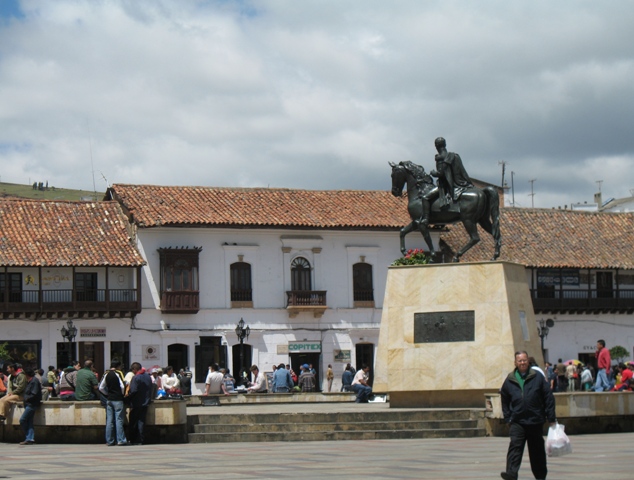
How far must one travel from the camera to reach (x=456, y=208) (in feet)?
69.8

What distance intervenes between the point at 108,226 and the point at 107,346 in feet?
15.0

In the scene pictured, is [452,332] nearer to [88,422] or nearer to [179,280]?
[88,422]

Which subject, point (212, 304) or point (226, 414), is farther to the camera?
point (212, 304)

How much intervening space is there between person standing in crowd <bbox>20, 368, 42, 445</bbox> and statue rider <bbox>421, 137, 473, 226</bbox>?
712 centimetres

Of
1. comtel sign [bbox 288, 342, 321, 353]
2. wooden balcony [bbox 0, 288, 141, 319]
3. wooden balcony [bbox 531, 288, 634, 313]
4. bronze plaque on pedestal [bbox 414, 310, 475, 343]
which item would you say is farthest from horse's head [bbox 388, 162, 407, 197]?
wooden balcony [bbox 531, 288, 634, 313]

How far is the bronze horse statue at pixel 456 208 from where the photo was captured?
2125 cm

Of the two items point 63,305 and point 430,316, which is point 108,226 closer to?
point 63,305

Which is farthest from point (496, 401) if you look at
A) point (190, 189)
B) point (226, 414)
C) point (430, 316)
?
point (190, 189)

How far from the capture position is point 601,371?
2458cm

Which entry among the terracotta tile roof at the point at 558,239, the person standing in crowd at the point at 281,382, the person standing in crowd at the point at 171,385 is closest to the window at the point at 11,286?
the person standing in crowd at the point at 281,382

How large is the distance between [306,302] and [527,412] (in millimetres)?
34881

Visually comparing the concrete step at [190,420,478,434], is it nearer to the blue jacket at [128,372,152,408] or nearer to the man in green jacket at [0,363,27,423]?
the blue jacket at [128,372,152,408]

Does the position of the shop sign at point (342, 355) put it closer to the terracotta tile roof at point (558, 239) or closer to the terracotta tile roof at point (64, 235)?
the terracotta tile roof at point (558, 239)

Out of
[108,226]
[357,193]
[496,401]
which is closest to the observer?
[496,401]
